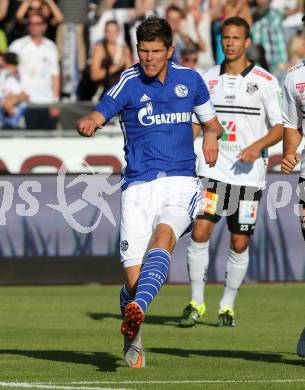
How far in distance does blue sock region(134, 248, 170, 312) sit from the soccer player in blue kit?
0.52ft

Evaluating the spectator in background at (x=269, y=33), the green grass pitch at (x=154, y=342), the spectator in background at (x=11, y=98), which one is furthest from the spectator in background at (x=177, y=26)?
the green grass pitch at (x=154, y=342)

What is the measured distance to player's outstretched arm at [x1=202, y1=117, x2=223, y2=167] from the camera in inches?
361

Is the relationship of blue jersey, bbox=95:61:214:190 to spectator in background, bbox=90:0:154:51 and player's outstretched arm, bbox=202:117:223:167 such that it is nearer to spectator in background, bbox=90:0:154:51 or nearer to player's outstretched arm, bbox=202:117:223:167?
player's outstretched arm, bbox=202:117:223:167

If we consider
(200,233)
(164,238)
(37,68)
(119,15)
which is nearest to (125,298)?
(164,238)

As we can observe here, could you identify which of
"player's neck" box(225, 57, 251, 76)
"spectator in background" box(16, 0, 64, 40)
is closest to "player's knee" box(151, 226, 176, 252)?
"player's neck" box(225, 57, 251, 76)

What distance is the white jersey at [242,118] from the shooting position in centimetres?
1309

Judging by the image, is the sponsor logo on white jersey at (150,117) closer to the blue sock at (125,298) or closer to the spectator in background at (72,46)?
the blue sock at (125,298)

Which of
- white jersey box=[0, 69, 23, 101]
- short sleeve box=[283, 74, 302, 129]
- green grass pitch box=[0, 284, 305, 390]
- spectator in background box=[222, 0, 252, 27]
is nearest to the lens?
green grass pitch box=[0, 284, 305, 390]

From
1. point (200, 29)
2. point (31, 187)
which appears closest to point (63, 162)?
point (31, 187)

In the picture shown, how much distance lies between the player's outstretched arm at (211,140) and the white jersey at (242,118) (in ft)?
11.3

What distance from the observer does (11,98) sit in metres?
19.2

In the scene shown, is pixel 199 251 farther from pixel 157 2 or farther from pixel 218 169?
pixel 157 2

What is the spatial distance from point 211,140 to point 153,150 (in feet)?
1.45

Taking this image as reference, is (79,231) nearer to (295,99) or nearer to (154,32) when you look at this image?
(295,99)
